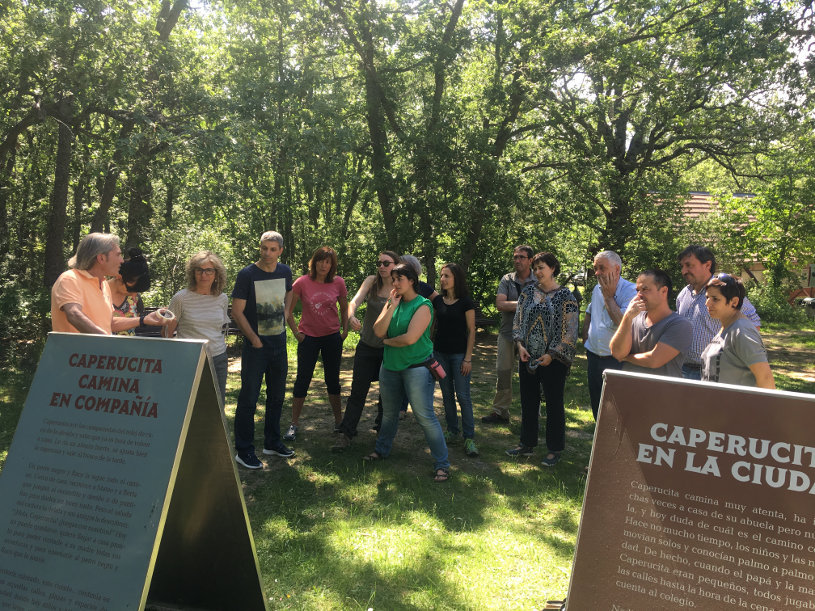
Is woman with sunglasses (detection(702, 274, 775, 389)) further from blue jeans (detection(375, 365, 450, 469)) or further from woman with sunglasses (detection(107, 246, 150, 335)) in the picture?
woman with sunglasses (detection(107, 246, 150, 335))

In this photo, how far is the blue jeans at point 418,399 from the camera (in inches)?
180

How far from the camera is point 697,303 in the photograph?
4625 mm

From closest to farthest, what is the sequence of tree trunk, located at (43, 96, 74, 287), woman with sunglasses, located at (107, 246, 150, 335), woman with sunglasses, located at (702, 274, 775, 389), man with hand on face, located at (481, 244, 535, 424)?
1. woman with sunglasses, located at (702, 274, 775, 389)
2. woman with sunglasses, located at (107, 246, 150, 335)
3. man with hand on face, located at (481, 244, 535, 424)
4. tree trunk, located at (43, 96, 74, 287)

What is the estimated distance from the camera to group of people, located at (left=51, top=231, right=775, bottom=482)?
11.6 feet

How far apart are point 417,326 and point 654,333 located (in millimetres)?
1758

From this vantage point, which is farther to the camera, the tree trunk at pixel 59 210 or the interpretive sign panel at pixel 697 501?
the tree trunk at pixel 59 210

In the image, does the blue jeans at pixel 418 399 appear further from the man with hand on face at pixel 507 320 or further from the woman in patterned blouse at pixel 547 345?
the man with hand on face at pixel 507 320

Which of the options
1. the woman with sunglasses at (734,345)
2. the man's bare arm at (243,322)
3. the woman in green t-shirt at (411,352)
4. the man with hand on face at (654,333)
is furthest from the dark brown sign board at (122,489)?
the woman with sunglasses at (734,345)

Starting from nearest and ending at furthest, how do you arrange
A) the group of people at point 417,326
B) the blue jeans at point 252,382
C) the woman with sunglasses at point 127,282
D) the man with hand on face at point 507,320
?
1. the group of people at point 417,326
2. the woman with sunglasses at point 127,282
3. the blue jeans at point 252,382
4. the man with hand on face at point 507,320

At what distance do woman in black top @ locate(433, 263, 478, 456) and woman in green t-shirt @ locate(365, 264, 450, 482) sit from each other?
74 cm

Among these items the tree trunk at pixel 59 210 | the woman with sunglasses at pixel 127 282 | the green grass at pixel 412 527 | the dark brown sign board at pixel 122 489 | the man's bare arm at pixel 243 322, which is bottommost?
the green grass at pixel 412 527

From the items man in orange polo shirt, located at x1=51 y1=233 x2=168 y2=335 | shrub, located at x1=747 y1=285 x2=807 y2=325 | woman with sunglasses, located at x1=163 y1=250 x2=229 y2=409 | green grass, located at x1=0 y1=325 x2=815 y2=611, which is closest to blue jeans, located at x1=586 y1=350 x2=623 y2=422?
green grass, located at x1=0 y1=325 x2=815 y2=611

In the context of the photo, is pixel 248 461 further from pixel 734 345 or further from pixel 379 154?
pixel 379 154

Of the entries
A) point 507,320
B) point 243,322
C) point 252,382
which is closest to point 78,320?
point 243,322
